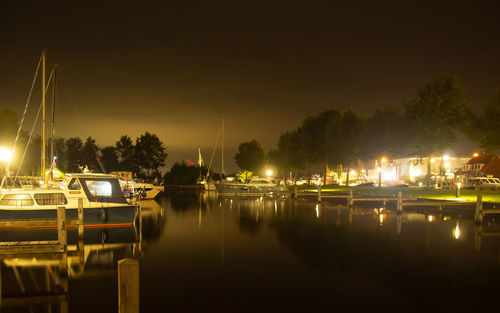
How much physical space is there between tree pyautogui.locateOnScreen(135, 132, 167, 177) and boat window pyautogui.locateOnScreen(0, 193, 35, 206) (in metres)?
85.5

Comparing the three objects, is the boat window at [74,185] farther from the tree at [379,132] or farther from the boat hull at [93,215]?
the tree at [379,132]

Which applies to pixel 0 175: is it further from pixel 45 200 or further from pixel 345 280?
pixel 345 280

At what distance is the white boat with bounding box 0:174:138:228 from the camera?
1902cm

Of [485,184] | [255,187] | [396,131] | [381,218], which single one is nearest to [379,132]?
[396,131]

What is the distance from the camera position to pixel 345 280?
11430 millimetres

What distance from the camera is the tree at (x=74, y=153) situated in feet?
367

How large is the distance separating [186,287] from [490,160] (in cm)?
7969

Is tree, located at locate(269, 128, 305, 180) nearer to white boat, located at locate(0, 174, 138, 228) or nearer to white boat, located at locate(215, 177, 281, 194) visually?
white boat, located at locate(215, 177, 281, 194)

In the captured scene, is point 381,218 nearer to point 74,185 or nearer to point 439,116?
point 74,185

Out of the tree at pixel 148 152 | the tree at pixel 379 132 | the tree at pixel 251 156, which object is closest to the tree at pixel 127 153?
the tree at pixel 148 152

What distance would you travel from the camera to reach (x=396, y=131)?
47156 millimetres

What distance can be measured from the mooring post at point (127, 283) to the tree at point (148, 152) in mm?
101166

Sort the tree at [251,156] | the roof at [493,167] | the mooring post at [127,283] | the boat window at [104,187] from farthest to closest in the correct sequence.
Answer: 1. the tree at [251,156]
2. the roof at [493,167]
3. the boat window at [104,187]
4. the mooring post at [127,283]

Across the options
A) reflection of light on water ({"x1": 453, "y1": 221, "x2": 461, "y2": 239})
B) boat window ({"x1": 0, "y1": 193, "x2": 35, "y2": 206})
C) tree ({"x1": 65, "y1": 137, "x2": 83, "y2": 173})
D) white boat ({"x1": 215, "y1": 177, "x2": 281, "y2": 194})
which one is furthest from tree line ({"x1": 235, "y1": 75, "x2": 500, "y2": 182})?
tree ({"x1": 65, "y1": 137, "x2": 83, "y2": 173})
